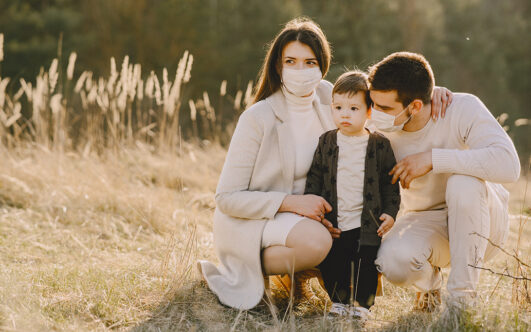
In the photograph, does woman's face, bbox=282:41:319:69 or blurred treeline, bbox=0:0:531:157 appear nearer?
woman's face, bbox=282:41:319:69

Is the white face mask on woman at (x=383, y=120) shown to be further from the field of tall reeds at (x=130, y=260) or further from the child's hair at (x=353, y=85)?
the field of tall reeds at (x=130, y=260)

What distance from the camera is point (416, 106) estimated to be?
2961 mm

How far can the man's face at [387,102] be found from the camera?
2.90 metres

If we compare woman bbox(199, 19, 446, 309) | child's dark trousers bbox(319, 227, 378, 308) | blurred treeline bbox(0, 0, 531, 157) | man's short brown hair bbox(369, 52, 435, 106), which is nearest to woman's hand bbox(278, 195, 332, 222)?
woman bbox(199, 19, 446, 309)

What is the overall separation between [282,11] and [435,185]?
12.3 meters

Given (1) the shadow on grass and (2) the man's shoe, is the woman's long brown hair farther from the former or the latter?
(2) the man's shoe

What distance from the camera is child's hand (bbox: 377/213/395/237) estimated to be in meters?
2.86

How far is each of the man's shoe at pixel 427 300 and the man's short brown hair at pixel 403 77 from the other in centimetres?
106

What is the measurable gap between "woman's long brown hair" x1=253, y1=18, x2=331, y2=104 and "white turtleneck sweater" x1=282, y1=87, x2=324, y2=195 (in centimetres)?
11

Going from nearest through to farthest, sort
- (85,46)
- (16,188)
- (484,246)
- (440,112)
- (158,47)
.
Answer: (484,246), (440,112), (16,188), (85,46), (158,47)

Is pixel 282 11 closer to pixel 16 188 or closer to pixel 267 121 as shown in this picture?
pixel 16 188

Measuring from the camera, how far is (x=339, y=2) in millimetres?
15914

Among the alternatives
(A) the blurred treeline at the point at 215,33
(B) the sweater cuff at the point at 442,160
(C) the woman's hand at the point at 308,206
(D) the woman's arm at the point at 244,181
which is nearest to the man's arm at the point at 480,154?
(B) the sweater cuff at the point at 442,160

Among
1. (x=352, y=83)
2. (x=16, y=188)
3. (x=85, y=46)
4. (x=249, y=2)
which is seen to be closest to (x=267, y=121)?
(x=352, y=83)
